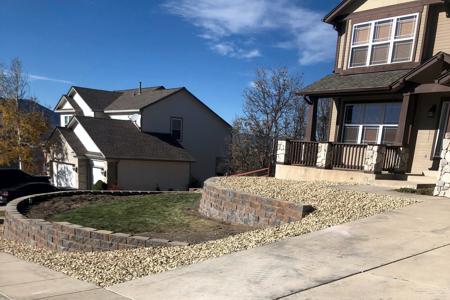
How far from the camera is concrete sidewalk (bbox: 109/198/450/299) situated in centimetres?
369

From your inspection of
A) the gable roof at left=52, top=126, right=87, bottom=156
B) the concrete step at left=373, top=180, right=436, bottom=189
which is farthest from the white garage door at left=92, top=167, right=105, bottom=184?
the concrete step at left=373, top=180, right=436, bottom=189

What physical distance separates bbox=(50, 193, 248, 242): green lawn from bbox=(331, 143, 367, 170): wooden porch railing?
5232mm

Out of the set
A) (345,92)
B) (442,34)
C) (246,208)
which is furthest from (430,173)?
(246,208)

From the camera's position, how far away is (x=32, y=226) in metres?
8.80

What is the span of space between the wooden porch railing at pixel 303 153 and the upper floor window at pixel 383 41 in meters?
3.84

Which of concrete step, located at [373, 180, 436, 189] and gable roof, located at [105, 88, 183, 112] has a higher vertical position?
gable roof, located at [105, 88, 183, 112]

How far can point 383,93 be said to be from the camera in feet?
42.9

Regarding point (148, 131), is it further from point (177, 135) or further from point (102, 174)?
point (102, 174)

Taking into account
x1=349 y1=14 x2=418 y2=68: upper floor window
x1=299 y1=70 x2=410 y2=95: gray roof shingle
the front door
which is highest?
x1=349 y1=14 x2=418 y2=68: upper floor window

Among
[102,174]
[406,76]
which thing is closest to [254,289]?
[406,76]

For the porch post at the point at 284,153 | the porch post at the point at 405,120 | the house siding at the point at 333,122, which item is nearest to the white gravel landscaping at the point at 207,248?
the porch post at the point at 405,120

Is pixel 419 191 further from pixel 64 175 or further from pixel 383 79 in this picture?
pixel 64 175

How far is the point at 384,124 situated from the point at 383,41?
3092 millimetres

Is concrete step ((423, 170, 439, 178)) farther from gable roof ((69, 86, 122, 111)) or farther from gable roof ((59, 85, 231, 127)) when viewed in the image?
gable roof ((69, 86, 122, 111))
